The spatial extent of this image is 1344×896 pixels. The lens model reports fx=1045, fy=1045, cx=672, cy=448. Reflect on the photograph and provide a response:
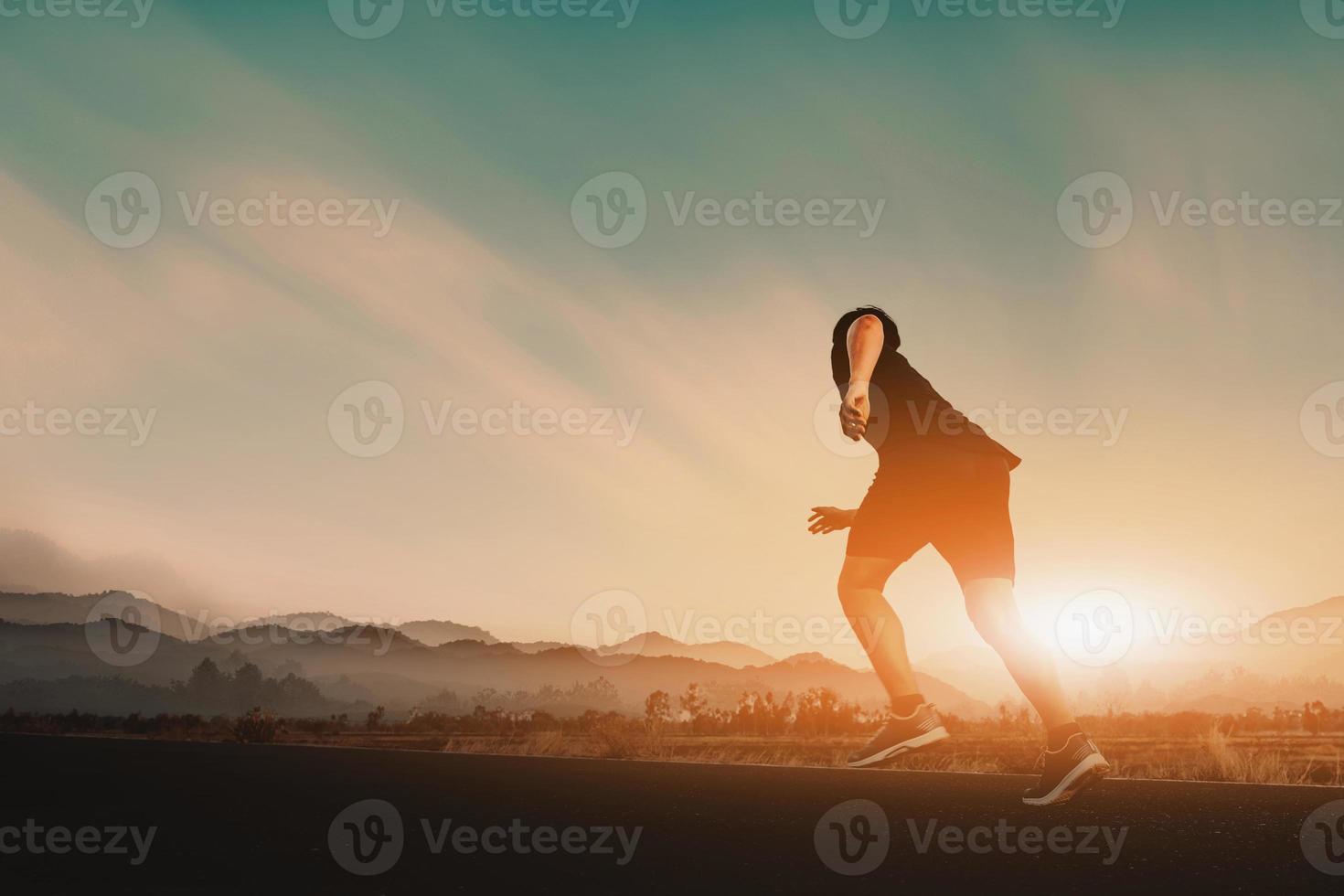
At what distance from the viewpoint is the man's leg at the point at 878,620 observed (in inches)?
206

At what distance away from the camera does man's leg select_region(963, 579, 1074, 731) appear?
470cm

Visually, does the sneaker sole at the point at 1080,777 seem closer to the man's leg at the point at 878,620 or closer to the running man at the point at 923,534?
the running man at the point at 923,534

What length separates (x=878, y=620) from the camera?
17.4 ft

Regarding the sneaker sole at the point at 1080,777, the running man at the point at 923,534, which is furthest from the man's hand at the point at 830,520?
the sneaker sole at the point at 1080,777

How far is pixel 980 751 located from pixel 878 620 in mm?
6521

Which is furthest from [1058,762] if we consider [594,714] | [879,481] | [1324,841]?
[594,714]

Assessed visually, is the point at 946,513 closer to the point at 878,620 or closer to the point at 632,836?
the point at 878,620

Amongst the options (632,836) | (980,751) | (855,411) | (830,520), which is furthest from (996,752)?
(632,836)

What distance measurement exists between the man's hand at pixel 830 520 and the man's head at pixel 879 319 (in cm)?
96

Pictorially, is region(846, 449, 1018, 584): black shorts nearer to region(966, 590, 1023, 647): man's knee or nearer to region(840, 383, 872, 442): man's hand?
region(966, 590, 1023, 647): man's knee

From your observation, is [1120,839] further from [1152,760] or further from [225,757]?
[225,757]

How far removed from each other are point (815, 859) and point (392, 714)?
51.0 feet

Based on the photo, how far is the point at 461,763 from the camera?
8727 mm

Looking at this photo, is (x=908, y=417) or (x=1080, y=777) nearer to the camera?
(x=1080, y=777)
